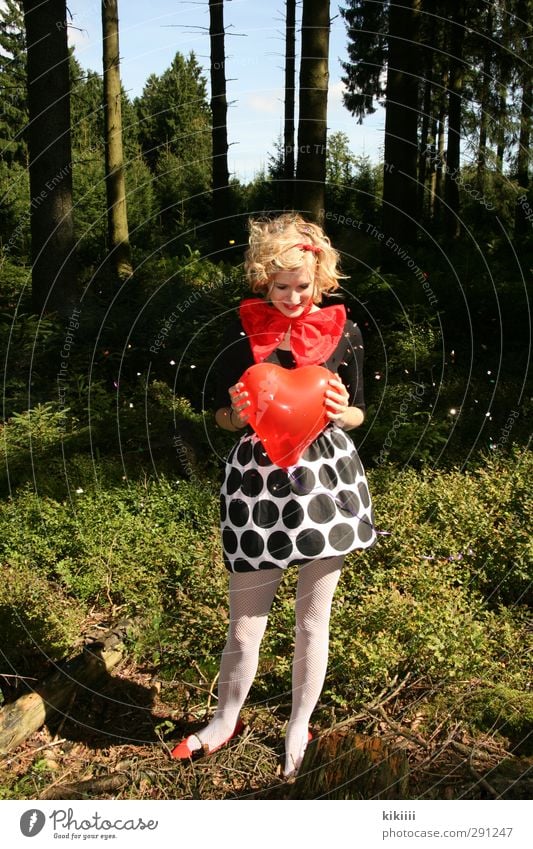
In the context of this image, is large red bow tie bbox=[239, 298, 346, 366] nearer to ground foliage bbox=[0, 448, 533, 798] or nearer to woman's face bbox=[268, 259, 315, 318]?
woman's face bbox=[268, 259, 315, 318]

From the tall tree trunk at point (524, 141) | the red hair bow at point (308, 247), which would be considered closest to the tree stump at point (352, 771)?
the red hair bow at point (308, 247)

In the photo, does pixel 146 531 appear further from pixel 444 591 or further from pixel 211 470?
pixel 444 591

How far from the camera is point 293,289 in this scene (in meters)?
2.91

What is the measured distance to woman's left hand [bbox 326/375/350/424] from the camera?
2867 mm

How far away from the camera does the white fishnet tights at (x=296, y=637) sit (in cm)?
310

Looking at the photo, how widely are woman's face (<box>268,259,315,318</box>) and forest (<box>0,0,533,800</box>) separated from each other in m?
1.18

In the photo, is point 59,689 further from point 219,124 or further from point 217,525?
point 219,124

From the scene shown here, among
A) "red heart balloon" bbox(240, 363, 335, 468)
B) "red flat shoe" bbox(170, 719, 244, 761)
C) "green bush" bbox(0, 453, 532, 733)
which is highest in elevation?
"red heart balloon" bbox(240, 363, 335, 468)

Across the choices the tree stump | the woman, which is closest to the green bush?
the tree stump

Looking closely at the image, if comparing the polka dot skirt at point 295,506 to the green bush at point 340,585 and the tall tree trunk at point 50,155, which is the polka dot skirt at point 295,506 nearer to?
the green bush at point 340,585

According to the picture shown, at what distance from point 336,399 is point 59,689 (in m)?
2.25

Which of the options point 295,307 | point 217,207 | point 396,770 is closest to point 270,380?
point 295,307

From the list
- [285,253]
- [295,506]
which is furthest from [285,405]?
[285,253]

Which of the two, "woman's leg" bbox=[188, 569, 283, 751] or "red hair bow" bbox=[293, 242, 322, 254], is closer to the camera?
A: "red hair bow" bbox=[293, 242, 322, 254]
